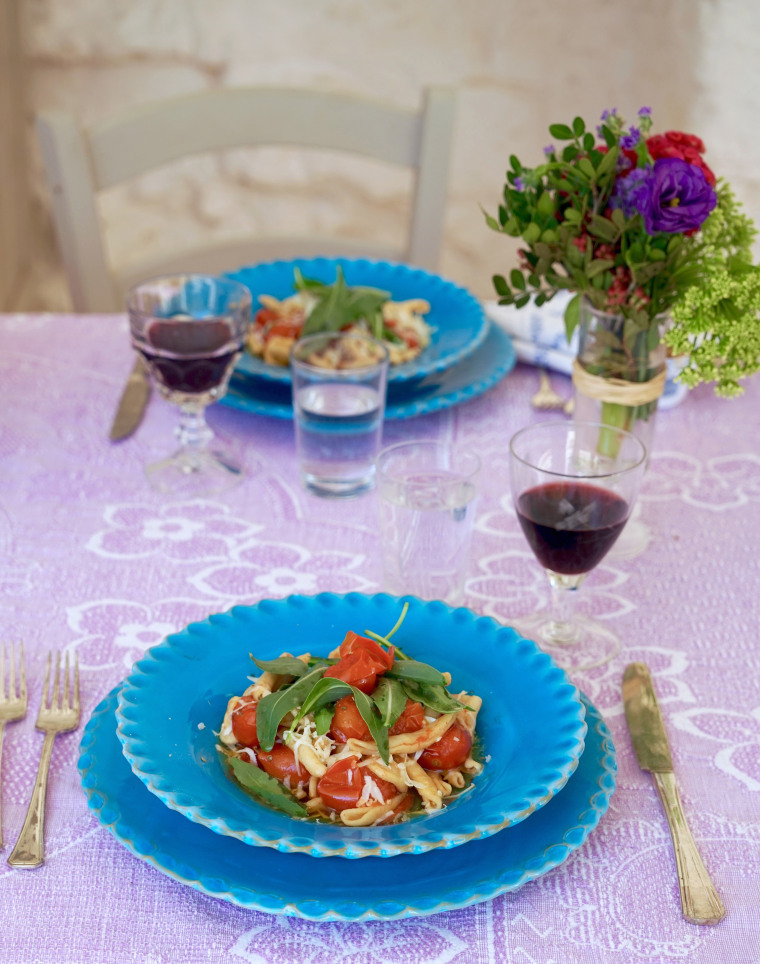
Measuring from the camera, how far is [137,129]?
1723mm

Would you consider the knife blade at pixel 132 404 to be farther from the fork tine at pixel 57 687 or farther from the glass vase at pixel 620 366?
the glass vase at pixel 620 366

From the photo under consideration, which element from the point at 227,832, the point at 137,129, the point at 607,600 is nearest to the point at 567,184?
the point at 607,600

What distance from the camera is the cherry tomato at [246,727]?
0.71 m

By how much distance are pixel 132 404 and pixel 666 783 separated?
80 cm

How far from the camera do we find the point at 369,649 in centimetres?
71

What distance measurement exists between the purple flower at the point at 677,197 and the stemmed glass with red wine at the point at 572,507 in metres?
0.19

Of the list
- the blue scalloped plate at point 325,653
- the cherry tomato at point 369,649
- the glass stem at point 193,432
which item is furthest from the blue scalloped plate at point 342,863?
the glass stem at point 193,432

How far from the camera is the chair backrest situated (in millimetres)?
1700

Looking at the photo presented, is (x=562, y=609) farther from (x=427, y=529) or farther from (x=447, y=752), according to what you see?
(x=447, y=752)

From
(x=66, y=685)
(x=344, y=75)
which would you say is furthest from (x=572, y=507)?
(x=344, y=75)

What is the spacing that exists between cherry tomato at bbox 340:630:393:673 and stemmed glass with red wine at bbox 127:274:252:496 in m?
0.46

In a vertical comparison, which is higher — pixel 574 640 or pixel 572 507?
pixel 572 507


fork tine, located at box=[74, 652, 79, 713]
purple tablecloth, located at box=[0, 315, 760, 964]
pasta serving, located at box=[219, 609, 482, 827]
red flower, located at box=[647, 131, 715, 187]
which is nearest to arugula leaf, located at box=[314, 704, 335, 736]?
pasta serving, located at box=[219, 609, 482, 827]

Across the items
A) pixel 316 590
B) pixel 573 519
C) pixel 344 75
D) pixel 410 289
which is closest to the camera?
pixel 573 519
